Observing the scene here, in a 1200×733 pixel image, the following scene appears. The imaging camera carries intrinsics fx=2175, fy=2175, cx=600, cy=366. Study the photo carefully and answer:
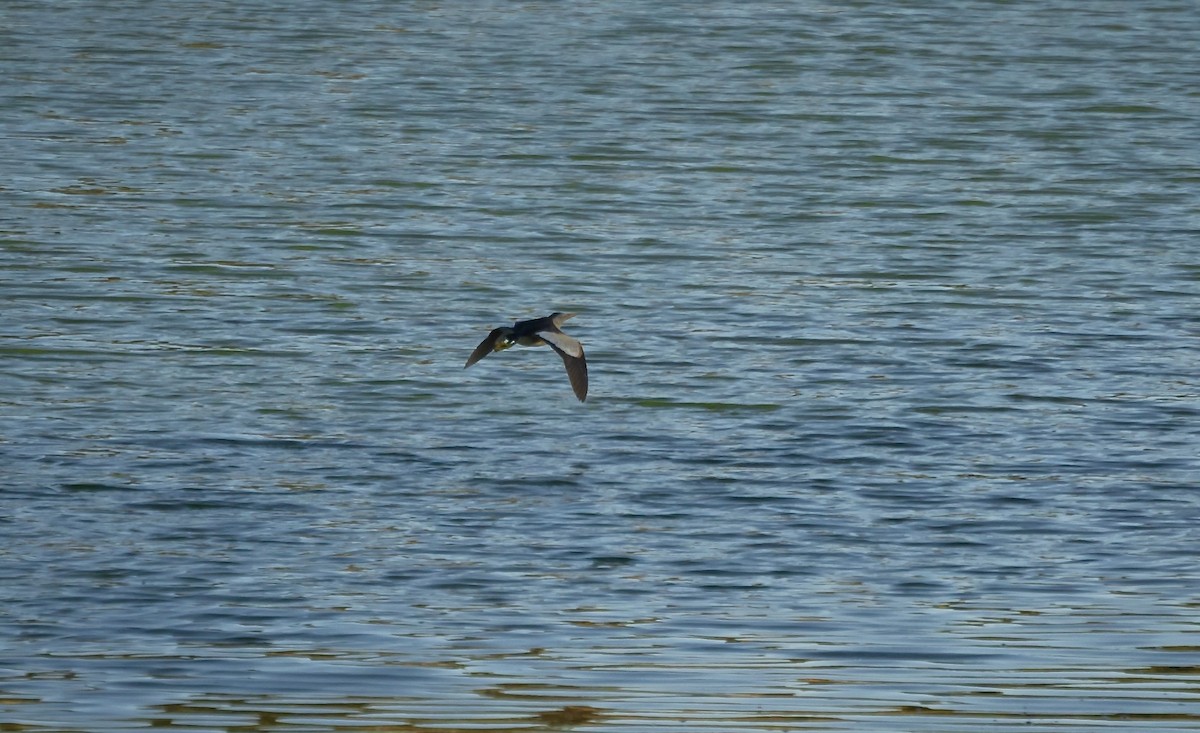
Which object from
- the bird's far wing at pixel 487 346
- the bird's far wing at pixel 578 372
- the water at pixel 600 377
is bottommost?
the water at pixel 600 377

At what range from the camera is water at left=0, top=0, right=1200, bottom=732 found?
6.81m

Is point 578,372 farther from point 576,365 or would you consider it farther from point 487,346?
point 487,346

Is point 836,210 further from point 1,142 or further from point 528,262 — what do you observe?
point 1,142

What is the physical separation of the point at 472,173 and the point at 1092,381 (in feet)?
20.0

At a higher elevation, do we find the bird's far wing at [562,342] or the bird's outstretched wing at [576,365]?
the bird's far wing at [562,342]

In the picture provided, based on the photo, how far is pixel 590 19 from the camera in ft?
69.9

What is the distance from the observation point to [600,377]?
1097 cm

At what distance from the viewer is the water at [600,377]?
6.81 metres

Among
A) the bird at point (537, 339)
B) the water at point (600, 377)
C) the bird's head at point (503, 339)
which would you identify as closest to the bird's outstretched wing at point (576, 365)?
the bird at point (537, 339)

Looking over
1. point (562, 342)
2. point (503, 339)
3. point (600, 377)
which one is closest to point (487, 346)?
point (503, 339)

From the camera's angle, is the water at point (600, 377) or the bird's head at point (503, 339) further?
the bird's head at point (503, 339)

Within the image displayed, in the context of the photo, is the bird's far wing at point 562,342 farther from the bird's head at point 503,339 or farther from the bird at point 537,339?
the bird's head at point 503,339

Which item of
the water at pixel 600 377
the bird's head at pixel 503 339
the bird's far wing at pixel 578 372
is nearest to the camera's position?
the water at pixel 600 377

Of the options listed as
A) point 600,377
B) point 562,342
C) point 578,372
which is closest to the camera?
point 562,342
